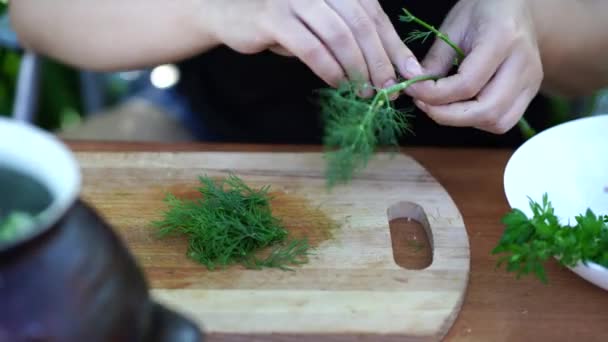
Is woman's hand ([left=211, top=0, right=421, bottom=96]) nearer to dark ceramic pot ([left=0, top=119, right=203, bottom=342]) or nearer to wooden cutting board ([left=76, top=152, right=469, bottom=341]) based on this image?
wooden cutting board ([left=76, top=152, right=469, bottom=341])

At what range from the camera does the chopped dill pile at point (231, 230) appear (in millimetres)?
887

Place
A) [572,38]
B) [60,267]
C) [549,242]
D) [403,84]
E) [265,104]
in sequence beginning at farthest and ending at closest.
Answer: [265,104], [572,38], [403,84], [549,242], [60,267]

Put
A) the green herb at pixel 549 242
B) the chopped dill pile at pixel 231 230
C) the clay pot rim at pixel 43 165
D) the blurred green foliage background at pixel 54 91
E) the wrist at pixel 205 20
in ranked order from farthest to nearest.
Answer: the blurred green foliage background at pixel 54 91 → the wrist at pixel 205 20 → the chopped dill pile at pixel 231 230 → the green herb at pixel 549 242 → the clay pot rim at pixel 43 165

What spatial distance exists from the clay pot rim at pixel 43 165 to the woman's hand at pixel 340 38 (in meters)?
0.45

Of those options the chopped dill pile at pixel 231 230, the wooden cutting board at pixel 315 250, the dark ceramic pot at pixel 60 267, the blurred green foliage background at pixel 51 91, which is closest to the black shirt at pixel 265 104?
the wooden cutting board at pixel 315 250

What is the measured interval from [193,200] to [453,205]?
397mm

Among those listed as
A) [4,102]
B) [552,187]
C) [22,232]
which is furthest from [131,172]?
[4,102]

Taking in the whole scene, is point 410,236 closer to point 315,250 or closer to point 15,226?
point 315,250

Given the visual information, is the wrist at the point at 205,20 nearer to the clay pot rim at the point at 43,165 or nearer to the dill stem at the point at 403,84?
the dill stem at the point at 403,84

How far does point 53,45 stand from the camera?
129 centimetres

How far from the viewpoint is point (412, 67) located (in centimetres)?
92

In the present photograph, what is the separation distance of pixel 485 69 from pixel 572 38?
11.7 inches

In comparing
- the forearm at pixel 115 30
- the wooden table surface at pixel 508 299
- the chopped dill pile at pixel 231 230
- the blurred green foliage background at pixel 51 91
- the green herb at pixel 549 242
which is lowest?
the blurred green foliage background at pixel 51 91

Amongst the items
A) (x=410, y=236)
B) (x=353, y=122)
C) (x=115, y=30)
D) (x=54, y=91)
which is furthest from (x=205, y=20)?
(x=54, y=91)
